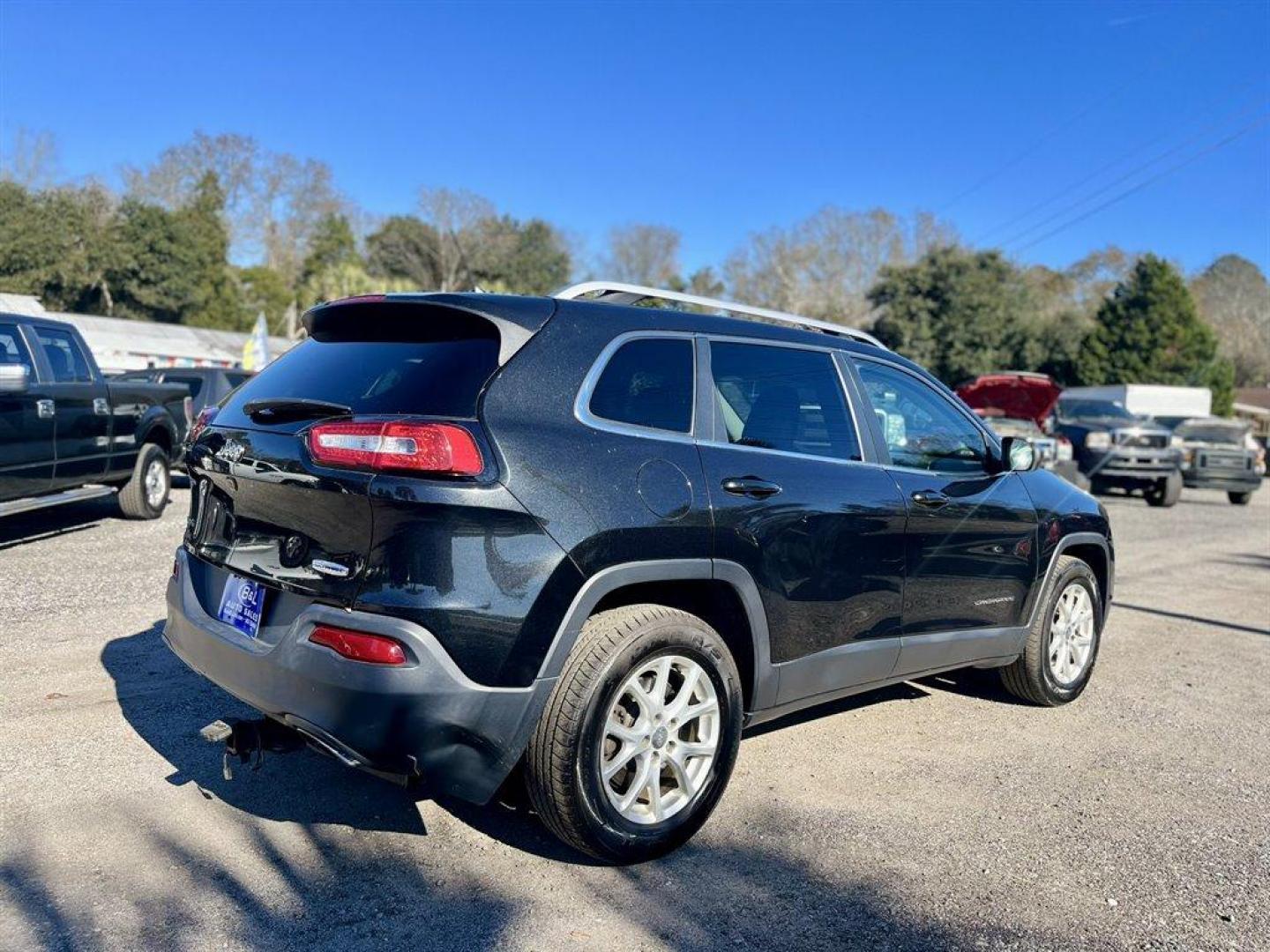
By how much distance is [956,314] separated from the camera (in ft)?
138

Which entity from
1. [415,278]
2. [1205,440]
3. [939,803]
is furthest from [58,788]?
[415,278]

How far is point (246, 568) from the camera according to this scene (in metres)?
3.31

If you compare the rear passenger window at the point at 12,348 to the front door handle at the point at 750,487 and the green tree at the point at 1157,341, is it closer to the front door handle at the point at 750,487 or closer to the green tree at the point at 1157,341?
the front door handle at the point at 750,487

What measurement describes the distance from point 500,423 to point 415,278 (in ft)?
181

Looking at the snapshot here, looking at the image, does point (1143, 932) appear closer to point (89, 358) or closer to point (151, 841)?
point (151, 841)

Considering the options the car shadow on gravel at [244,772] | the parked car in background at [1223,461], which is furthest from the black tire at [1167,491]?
the car shadow on gravel at [244,772]

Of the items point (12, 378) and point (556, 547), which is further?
point (12, 378)

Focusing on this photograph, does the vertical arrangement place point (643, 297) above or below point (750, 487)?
above

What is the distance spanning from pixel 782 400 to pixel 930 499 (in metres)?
0.89

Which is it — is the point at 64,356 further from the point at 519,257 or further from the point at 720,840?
the point at 519,257

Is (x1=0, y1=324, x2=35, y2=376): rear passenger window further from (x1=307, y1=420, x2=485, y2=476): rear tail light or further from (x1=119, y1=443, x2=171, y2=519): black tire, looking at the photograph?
(x1=307, y1=420, x2=485, y2=476): rear tail light

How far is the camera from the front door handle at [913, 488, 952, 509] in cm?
429

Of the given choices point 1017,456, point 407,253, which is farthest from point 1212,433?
point 407,253

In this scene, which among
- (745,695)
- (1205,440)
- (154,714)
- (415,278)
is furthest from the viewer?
(415,278)
